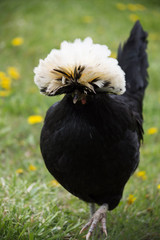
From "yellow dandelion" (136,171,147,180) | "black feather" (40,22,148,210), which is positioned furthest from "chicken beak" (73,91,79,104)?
"yellow dandelion" (136,171,147,180)

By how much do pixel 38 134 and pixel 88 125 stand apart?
2.39 metres

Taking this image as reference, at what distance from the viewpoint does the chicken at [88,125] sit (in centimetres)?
190

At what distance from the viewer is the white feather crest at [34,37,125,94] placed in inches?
74.1

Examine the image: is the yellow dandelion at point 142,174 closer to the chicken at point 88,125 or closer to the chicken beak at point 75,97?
the chicken at point 88,125

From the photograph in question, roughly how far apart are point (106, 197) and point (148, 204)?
85cm

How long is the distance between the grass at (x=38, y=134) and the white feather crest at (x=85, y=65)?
3.67 feet

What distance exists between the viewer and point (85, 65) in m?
1.88

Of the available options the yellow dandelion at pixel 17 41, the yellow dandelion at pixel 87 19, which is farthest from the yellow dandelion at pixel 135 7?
the yellow dandelion at pixel 17 41

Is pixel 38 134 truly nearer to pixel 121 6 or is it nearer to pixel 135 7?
pixel 121 6

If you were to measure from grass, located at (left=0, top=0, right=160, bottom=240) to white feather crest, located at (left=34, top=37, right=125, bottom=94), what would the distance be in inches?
44.0

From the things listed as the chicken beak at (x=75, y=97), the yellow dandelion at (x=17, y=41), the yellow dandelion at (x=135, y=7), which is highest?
the yellow dandelion at (x=135, y=7)

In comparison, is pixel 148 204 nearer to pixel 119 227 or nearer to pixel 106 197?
pixel 119 227

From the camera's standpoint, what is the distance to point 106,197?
8.41 ft

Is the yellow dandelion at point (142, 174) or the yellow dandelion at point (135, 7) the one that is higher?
the yellow dandelion at point (135, 7)
